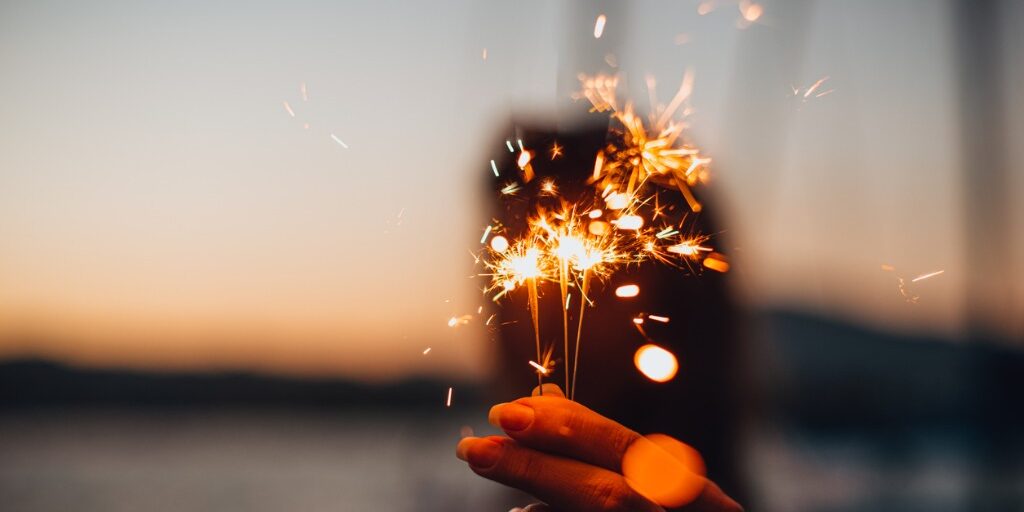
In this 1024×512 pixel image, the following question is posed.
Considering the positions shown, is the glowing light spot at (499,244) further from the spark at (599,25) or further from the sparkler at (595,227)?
the spark at (599,25)

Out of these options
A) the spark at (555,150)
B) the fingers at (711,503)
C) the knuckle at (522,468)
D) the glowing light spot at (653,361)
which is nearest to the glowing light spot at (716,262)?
the glowing light spot at (653,361)

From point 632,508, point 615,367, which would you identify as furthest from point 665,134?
point 632,508

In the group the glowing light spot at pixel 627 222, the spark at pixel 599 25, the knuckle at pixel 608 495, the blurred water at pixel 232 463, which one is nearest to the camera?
the knuckle at pixel 608 495

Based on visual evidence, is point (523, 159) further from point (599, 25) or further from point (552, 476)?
Answer: point (599, 25)

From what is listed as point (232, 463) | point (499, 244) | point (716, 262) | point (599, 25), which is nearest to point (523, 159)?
point (499, 244)

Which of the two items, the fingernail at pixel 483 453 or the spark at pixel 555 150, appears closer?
the fingernail at pixel 483 453

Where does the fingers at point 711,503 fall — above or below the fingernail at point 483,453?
below

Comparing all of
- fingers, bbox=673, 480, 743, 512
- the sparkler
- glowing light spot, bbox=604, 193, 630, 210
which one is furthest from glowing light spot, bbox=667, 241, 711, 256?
fingers, bbox=673, 480, 743, 512
